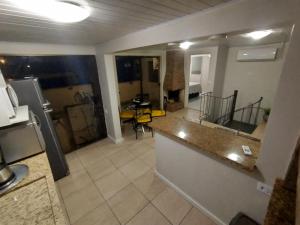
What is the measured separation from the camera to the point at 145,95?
5785 mm

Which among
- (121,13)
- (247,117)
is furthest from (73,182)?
(247,117)

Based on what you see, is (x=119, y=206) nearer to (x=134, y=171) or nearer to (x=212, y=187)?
(x=134, y=171)

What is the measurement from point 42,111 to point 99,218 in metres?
1.76

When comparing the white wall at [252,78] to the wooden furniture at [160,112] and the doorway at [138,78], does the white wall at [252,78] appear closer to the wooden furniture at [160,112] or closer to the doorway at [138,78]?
the wooden furniture at [160,112]

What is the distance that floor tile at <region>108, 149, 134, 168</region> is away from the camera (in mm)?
2867

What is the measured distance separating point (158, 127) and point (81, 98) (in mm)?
2219

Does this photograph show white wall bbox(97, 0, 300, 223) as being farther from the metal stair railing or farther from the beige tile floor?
the metal stair railing

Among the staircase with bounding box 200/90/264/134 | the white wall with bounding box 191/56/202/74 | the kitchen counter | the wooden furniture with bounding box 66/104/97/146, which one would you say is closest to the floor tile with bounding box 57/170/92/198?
the wooden furniture with bounding box 66/104/97/146

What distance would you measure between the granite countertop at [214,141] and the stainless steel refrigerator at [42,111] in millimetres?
1693

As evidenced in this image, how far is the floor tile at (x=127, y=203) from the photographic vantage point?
6.15 feet

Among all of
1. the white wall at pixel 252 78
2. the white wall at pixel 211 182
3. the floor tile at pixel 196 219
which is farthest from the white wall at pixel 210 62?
the floor tile at pixel 196 219

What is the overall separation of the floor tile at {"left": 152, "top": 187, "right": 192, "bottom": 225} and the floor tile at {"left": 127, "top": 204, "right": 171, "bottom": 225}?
7cm

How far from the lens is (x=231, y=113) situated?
4484 millimetres

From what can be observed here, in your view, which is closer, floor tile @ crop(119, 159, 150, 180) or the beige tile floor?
the beige tile floor
